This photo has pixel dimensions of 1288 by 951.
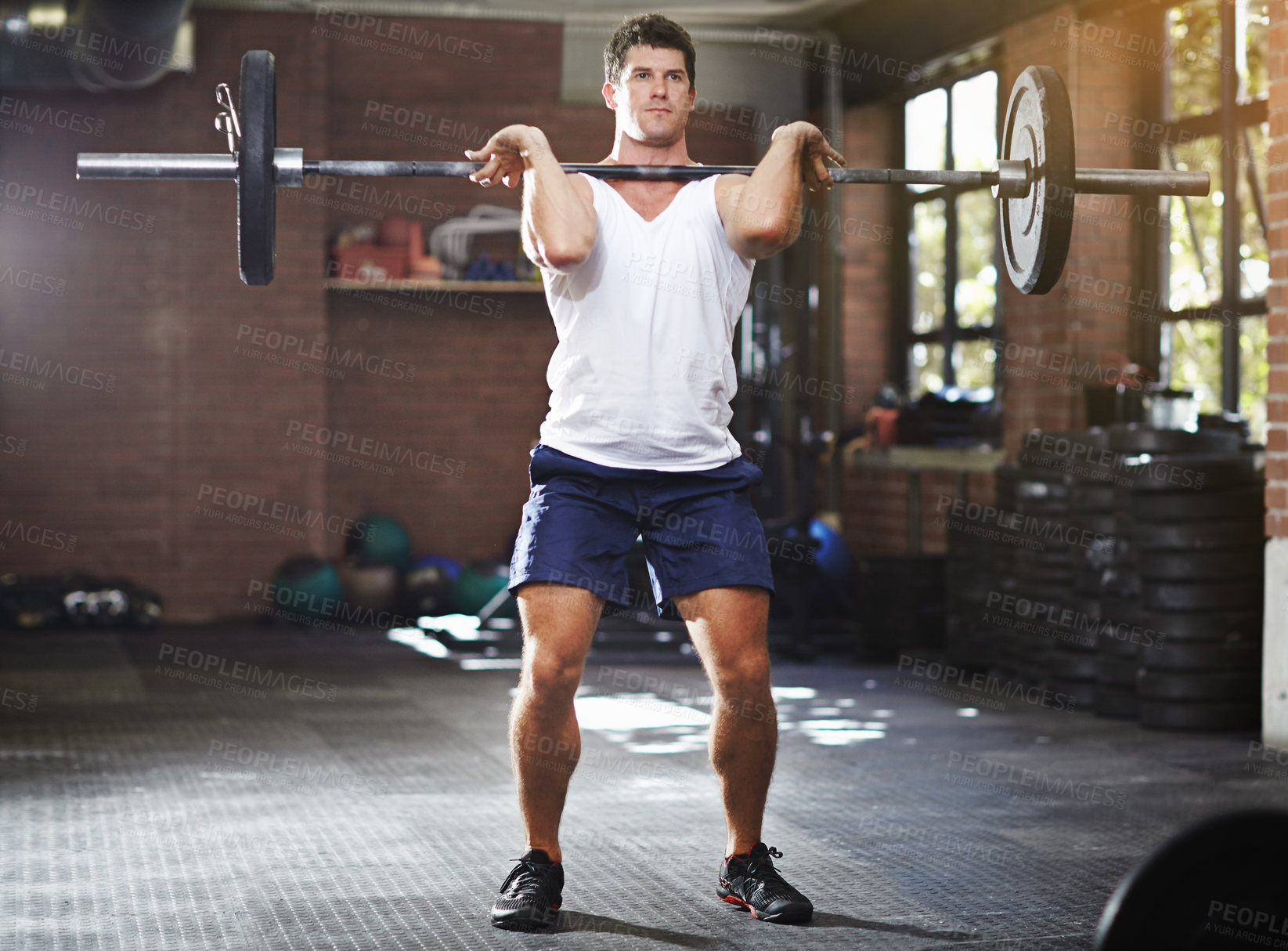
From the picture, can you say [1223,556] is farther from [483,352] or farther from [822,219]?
[483,352]

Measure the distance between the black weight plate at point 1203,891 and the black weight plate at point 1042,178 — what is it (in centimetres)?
147

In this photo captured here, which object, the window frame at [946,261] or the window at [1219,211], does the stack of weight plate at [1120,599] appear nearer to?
the window at [1219,211]

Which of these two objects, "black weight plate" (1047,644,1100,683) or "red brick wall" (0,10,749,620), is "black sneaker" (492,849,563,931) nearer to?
"black weight plate" (1047,644,1100,683)

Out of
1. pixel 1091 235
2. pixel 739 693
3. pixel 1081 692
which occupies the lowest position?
pixel 1081 692

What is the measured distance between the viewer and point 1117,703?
4449mm

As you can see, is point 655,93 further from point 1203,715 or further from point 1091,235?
point 1091,235

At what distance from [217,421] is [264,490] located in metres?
0.39

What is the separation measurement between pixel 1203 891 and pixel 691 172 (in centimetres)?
140

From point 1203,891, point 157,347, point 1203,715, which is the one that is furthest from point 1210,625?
point 157,347

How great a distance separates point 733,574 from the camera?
2346 millimetres

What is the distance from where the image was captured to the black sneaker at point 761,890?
2.38 m

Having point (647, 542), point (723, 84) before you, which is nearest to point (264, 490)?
point (723, 84)

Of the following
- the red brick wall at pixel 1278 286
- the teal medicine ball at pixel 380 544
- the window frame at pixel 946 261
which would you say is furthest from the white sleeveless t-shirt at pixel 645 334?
the teal medicine ball at pixel 380 544

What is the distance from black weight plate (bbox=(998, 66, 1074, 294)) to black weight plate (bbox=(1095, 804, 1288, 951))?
57.8 inches
